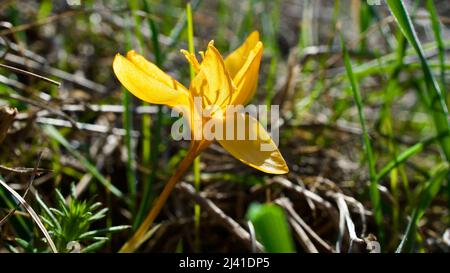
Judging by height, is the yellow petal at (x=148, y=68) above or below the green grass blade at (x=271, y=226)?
above

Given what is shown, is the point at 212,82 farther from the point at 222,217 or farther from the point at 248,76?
the point at 222,217

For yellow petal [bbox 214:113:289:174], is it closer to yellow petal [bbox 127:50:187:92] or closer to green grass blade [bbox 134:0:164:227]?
yellow petal [bbox 127:50:187:92]

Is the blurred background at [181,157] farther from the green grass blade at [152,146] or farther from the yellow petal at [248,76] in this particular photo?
the yellow petal at [248,76]

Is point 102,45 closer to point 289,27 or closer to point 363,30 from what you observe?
point 363,30

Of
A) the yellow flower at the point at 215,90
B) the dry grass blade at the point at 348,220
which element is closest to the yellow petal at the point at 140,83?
the yellow flower at the point at 215,90

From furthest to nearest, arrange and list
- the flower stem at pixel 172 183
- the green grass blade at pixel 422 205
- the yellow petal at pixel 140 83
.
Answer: the green grass blade at pixel 422 205, the flower stem at pixel 172 183, the yellow petal at pixel 140 83

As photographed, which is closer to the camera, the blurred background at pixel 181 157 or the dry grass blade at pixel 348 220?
the dry grass blade at pixel 348 220
